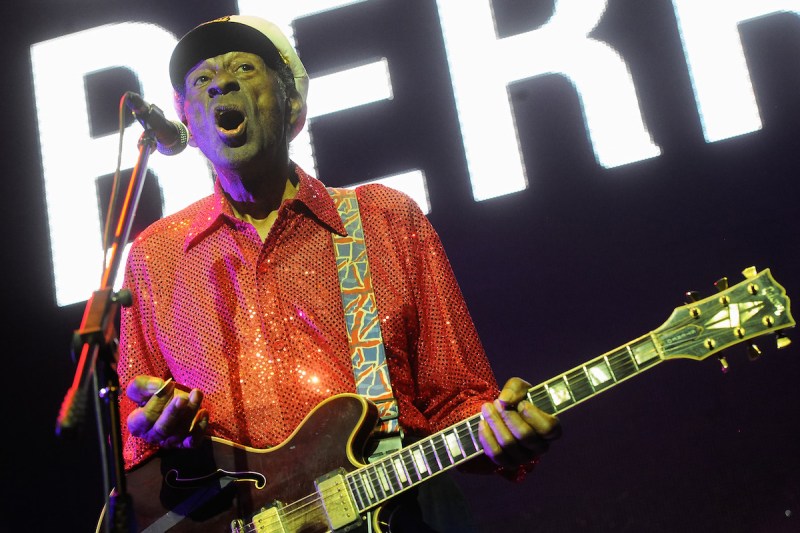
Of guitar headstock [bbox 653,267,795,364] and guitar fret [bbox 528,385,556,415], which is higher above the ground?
guitar headstock [bbox 653,267,795,364]

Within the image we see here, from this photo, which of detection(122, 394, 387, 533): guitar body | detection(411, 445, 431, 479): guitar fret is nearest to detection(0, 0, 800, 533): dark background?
detection(411, 445, 431, 479): guitar fret

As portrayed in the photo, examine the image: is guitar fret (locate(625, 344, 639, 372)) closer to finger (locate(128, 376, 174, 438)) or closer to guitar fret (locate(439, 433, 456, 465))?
guitar fret (locate(439, 433, 456, 465))

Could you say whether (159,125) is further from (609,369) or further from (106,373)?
(609,369)

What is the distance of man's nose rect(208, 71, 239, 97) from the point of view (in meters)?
2.71

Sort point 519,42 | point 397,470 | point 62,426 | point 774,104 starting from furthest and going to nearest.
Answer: point 519,42, point 774,104, point 397,470, point 62,426

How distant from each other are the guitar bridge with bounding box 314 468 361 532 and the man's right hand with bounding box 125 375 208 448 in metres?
0.37

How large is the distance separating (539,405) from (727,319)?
562mm

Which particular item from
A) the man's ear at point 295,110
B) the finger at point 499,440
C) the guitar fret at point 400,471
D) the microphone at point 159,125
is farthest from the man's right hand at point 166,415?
the man's ear at point 295,110

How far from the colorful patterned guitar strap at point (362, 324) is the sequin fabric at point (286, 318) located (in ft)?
0.09

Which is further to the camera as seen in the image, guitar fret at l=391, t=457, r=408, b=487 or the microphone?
guitar fret at l=391, t=457, r=408, b=487

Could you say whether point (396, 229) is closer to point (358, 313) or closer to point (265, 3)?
point (358, 313)

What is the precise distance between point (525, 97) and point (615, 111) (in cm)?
41

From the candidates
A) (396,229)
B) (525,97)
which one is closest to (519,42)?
(525,97)

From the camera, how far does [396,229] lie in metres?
2.77
